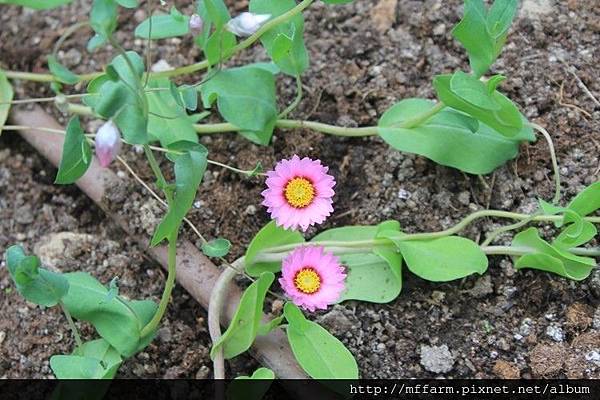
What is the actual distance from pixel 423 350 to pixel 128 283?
589 millimetres

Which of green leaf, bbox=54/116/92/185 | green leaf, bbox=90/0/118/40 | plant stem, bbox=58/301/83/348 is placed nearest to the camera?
green leaf, bbox=90/0/118/40

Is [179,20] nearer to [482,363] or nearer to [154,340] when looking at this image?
[154,340]

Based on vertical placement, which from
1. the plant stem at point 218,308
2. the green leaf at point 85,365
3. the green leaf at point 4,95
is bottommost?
the green leaf at point 85,365

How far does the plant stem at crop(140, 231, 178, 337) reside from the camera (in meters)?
1.47

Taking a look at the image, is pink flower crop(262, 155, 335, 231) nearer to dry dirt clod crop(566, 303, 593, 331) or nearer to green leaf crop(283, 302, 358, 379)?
green leaf crop(283, 302, 358, 379)

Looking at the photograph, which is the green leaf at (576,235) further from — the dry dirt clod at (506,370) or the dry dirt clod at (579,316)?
the dry dirt clod at (506,370)

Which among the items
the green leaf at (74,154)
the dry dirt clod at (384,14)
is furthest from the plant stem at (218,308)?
the dry dirt clod at (384,14)

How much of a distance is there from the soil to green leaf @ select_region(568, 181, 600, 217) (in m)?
0.11

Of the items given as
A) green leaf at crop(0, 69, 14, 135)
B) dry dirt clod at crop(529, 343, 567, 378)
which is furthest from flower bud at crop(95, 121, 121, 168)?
dry dirt clod at crop(529, 343, 567, 378)

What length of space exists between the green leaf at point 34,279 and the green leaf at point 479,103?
2.45 ft

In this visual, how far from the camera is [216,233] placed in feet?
5.66

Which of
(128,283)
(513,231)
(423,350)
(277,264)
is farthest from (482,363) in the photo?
(128,283)

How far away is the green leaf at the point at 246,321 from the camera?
1462mm

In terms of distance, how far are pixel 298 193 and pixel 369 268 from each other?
0.21 m
